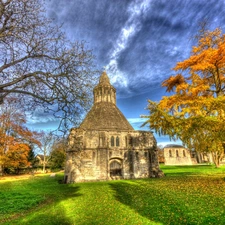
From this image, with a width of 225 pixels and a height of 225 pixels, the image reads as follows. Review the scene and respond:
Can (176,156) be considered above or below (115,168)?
above

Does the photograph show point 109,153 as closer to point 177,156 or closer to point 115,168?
point 115,168

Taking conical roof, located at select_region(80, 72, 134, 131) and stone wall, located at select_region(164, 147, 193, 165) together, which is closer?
conical roof, located at select_region(80, 72, 134, 131)

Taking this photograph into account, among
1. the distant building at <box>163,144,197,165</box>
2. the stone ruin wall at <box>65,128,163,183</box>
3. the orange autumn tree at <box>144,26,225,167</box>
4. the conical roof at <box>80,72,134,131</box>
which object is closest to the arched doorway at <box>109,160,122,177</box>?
the stone ruin wall at <box>65,128,163,183</box>

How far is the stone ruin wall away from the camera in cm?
2200

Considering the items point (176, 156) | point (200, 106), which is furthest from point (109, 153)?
point (176, 156)

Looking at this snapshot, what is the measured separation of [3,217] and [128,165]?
58.3 feet

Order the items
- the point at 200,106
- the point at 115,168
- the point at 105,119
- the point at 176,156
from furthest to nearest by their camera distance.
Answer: the point at 176,156, the point at 105,119, the point at 115,168, the point at 200,106

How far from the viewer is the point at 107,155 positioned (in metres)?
22.9

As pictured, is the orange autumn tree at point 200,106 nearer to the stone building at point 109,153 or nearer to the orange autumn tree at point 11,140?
the stone building at point 109,153

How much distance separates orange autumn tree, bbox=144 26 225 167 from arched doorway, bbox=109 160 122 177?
13461 mm

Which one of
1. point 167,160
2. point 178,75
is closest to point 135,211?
point 178,75

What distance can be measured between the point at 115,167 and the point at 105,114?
929 cm

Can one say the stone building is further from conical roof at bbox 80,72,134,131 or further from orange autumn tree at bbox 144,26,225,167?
orange autumn tree at bbox 144,26,225,167

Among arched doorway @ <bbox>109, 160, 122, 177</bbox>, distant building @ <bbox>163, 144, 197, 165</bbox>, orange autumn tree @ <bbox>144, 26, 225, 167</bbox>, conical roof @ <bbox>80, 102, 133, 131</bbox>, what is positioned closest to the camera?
orange autumn tree @ <bbox>144, 26, 225, 167</bbox>
